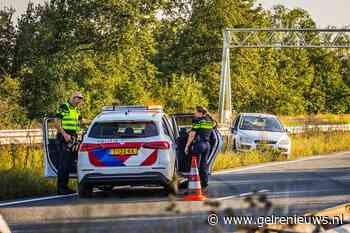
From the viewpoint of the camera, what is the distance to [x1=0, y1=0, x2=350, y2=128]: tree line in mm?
41906

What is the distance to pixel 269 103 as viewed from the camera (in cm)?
8088

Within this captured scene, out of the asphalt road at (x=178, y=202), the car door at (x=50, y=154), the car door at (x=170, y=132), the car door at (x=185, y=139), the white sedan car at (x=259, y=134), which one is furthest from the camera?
the white sedan car at (x=259, y=134)

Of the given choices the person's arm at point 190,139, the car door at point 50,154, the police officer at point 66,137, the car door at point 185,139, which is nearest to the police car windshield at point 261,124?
the car door at point 185,139

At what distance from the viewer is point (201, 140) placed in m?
15.6

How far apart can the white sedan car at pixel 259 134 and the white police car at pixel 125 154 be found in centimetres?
1224

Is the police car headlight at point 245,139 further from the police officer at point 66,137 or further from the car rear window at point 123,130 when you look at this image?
the car rear window at point 123,130

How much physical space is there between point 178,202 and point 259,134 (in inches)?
778

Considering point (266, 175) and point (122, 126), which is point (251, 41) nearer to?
point (266, 175)

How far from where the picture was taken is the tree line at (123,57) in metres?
41.9

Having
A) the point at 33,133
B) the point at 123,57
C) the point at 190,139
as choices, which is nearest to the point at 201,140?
the point at 190,139

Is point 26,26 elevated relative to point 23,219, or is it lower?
elevated

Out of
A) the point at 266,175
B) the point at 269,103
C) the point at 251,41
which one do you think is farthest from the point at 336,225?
the point at 269,103

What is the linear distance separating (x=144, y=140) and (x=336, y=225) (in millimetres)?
A: 5623

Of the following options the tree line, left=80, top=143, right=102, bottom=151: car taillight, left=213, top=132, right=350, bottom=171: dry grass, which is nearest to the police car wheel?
left=80, top=143, right=102, bottom=151: car taillight
